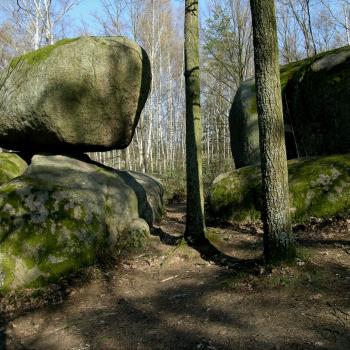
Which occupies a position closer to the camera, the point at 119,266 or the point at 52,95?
the point at 119,266

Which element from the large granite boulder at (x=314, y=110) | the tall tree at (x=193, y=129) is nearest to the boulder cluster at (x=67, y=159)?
the tall tree at (x=193, y=129)

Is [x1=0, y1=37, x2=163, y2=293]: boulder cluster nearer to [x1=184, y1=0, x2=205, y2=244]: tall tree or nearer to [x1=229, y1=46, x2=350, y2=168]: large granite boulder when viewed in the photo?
[x1=184, y1=0, x2=205, y2=244]: tall tree

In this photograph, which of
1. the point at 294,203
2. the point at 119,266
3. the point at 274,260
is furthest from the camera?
the point at 294,203

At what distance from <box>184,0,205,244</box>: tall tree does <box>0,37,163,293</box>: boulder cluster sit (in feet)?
3.57

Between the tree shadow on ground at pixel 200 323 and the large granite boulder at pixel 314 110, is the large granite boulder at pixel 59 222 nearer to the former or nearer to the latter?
the tree shadow on ground at pixel 200 323

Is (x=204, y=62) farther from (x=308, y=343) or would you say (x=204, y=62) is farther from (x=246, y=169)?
(x=308, y=343)

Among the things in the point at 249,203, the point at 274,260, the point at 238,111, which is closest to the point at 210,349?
the point at 274,260

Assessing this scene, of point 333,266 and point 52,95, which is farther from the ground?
point 52,95

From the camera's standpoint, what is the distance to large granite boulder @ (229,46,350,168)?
8.41 metres

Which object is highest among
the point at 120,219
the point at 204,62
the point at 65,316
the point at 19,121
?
the point at 204,62

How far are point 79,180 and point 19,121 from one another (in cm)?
202

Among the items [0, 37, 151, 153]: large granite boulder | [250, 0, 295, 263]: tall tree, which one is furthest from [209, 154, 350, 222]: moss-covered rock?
[250, 0, 295, 263]: tall tree

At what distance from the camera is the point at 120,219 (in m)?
6.98

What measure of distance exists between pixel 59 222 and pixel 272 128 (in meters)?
3.44
